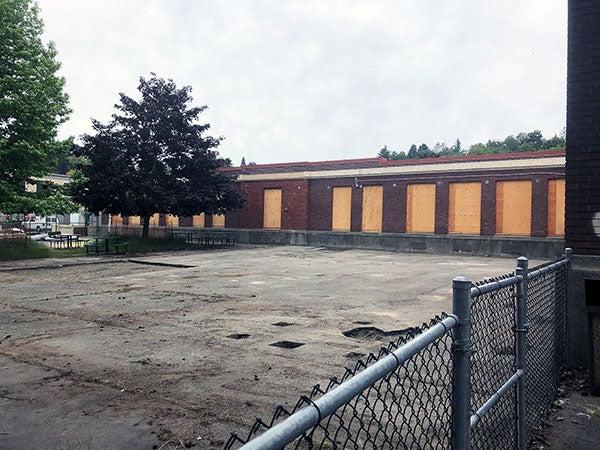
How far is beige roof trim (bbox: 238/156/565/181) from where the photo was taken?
26.4m

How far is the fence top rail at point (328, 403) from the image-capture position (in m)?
1.15

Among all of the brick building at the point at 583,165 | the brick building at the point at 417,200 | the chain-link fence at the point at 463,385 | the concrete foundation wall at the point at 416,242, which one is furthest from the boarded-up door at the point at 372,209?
the chain-link fence at the point at 463,385

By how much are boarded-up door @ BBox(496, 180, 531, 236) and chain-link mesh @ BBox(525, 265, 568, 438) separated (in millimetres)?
22809

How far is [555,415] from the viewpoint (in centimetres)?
495


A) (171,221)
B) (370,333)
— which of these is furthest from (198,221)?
(370,333)

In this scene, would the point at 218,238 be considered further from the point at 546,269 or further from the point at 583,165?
the point at 546,269

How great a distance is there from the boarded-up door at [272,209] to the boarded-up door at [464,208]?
12.3 meters

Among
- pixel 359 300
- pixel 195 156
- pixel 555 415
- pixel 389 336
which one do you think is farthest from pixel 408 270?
pixel 195 156

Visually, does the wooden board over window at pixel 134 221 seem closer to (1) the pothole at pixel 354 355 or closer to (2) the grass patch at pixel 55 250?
(2) the grass patch at pixel 55 250

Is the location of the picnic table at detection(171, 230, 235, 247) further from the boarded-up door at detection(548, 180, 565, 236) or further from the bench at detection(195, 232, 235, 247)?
the boarded-up door at detection(548, 180, 565, 236)

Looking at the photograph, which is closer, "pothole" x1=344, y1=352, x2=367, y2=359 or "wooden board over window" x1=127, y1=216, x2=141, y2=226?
"pothole" x1=344, y1=352, x2=367, y2=359

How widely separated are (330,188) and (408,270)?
15.3 m

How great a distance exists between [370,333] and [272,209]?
27971 mm

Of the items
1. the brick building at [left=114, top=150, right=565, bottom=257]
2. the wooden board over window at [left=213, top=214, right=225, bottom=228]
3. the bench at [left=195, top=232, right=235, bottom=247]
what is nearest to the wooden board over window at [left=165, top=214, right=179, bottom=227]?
the bench at [left=195, top=232, right=235, bottom=247]
